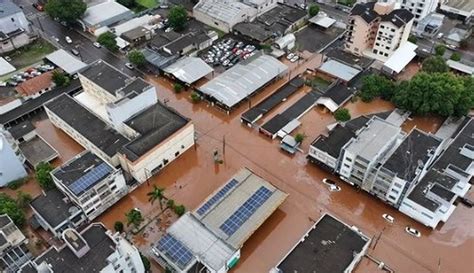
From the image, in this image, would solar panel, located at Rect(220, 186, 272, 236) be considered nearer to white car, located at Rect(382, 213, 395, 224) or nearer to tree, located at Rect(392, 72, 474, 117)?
white car, located at Rect(382, 213, 395, 224)

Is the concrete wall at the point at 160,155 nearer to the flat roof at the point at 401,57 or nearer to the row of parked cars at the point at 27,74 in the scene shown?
the row of parked cars at the point at 27,74

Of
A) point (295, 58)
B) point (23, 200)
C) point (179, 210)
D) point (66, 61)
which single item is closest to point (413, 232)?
point (179, 210)

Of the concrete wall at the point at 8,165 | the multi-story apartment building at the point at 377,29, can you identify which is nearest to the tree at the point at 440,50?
the multi-story apartment building at the point at 377,29

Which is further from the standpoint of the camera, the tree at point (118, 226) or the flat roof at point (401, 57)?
the flat roof at point (401, 57)

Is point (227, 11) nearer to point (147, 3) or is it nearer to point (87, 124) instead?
point (147, 3)

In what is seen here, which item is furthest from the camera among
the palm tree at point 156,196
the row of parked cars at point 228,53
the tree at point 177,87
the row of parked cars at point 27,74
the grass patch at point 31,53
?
the grass patch at point 31,53

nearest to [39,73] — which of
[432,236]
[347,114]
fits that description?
[347,114]

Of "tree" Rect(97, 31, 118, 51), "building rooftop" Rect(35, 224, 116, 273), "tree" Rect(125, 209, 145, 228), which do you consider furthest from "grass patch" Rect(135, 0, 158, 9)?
"building rooftop" Rect(35, 224, 116, 273)
